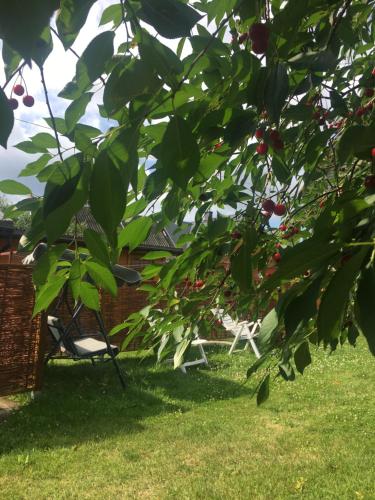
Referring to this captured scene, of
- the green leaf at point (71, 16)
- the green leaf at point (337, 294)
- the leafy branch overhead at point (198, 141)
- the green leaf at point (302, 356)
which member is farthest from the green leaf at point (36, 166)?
the green leaf at point (302, 356)

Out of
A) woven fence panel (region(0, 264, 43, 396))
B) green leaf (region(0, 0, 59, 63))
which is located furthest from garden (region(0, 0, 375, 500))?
woven fence panel (region(0, 264, 43, 396))

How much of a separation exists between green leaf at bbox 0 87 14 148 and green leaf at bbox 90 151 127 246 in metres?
0.09

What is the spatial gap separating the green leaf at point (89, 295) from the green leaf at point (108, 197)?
1.52ft

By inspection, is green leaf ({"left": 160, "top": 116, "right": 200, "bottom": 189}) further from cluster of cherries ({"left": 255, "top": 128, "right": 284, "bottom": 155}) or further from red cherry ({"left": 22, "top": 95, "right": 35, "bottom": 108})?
red cherry ({"left": 22, "top": 95, "right": 35, "bottom": 108})

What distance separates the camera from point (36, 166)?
91 centimetres

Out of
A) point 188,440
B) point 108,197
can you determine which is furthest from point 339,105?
point 188,440

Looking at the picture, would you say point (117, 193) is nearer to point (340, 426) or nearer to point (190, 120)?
point (190, 120)

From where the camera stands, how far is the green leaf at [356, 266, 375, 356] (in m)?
0.48

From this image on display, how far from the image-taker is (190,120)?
714 millimetres

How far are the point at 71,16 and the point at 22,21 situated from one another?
0.16 metres

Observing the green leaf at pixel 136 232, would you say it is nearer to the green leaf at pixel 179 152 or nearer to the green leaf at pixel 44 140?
the green leaf at pixel 44 140

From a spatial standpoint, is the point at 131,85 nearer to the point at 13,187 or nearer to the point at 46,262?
the point at 46,262

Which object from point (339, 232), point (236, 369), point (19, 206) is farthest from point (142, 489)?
point (236, 369)

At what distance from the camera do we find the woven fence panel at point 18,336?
14.7 ft
